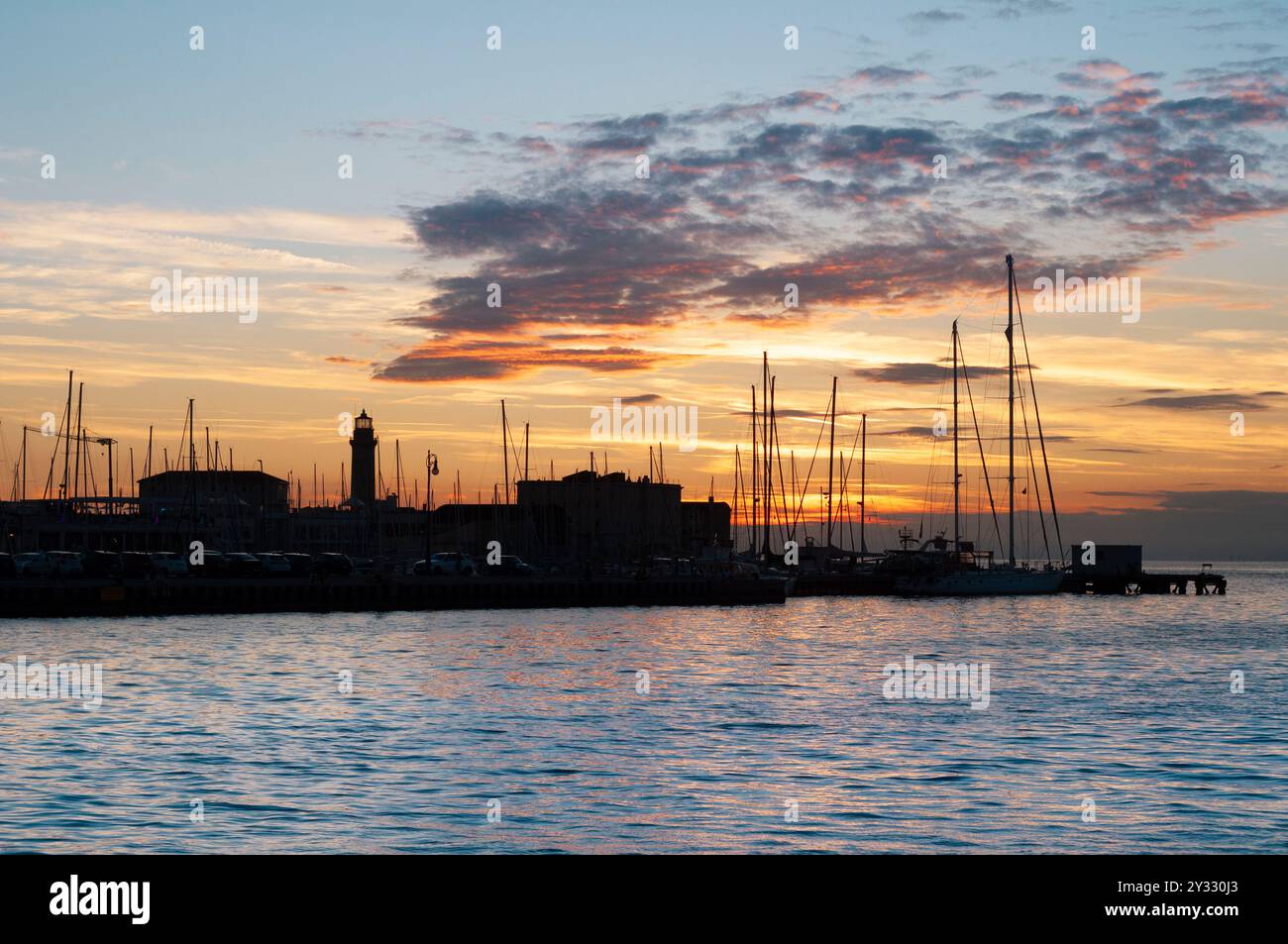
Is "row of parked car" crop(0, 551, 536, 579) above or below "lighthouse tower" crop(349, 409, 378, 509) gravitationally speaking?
below

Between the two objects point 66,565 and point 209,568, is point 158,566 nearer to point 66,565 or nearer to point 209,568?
point 209,568

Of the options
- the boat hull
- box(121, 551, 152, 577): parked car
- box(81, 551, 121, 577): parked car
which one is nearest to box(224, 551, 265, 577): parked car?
box(121, 551, 152, 577): parked car

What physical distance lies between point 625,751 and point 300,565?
257 ft

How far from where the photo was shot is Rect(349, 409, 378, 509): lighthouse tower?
605ft

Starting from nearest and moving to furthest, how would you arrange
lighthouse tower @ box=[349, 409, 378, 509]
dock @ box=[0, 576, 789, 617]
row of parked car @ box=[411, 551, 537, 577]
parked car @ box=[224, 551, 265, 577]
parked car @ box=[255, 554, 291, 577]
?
1. dock @ box=[0, 576, 789, 617]
2. parked car @ box=[224, 551, 265, 577]
3. parked car @ box=[255, 554, 291, 577]
4. row of parked car @ box=[411, 551, 537, 577]
5. lighthouse tower @ box=[349, 409, 378, 509]

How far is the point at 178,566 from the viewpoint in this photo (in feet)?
329

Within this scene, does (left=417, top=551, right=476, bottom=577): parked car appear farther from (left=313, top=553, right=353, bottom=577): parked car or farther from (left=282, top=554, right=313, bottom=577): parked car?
(left=282, top=554, right=313, bottom=577): parked car

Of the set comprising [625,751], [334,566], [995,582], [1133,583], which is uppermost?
[334,566]

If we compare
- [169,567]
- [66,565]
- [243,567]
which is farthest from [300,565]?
[66,565]

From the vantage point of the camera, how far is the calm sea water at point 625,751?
23.5 meters

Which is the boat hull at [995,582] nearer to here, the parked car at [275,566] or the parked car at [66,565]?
the parked car at [275,566]
